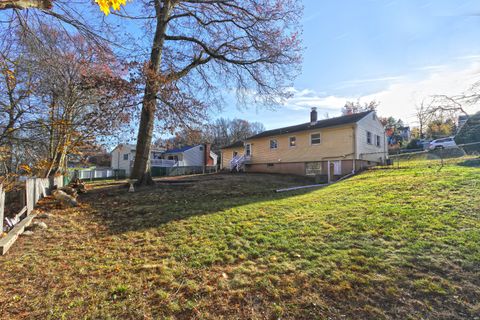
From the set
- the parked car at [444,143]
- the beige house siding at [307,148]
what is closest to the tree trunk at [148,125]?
the beige house siding at [307,148]

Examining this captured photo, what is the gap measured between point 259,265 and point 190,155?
3700 cm

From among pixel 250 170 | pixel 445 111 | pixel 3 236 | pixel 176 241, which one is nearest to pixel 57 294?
pixel 176 241

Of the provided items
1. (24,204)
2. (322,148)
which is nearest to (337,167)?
(322,148)

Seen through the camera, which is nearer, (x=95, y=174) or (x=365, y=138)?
(x=365, y=138)

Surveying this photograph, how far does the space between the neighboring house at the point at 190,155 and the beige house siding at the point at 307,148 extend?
15602 mm

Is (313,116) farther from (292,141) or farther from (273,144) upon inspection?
(273,144)

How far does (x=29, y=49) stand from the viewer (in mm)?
5637

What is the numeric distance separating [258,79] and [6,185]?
11035 millimetres

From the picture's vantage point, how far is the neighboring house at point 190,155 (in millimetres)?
38938

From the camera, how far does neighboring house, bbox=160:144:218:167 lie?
128 ft

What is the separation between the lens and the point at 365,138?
728 inches

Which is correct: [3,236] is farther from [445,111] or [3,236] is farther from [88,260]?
[445,111]

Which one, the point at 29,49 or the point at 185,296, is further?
the point at 29,49

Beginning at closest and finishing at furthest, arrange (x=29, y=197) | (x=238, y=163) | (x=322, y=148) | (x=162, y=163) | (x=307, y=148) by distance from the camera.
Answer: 1. (x=29, y=197)
2. (x=322, y=148)
3. (x=307, y=148)
4. (x=238, y=163)
5. (x=162, y=163)
